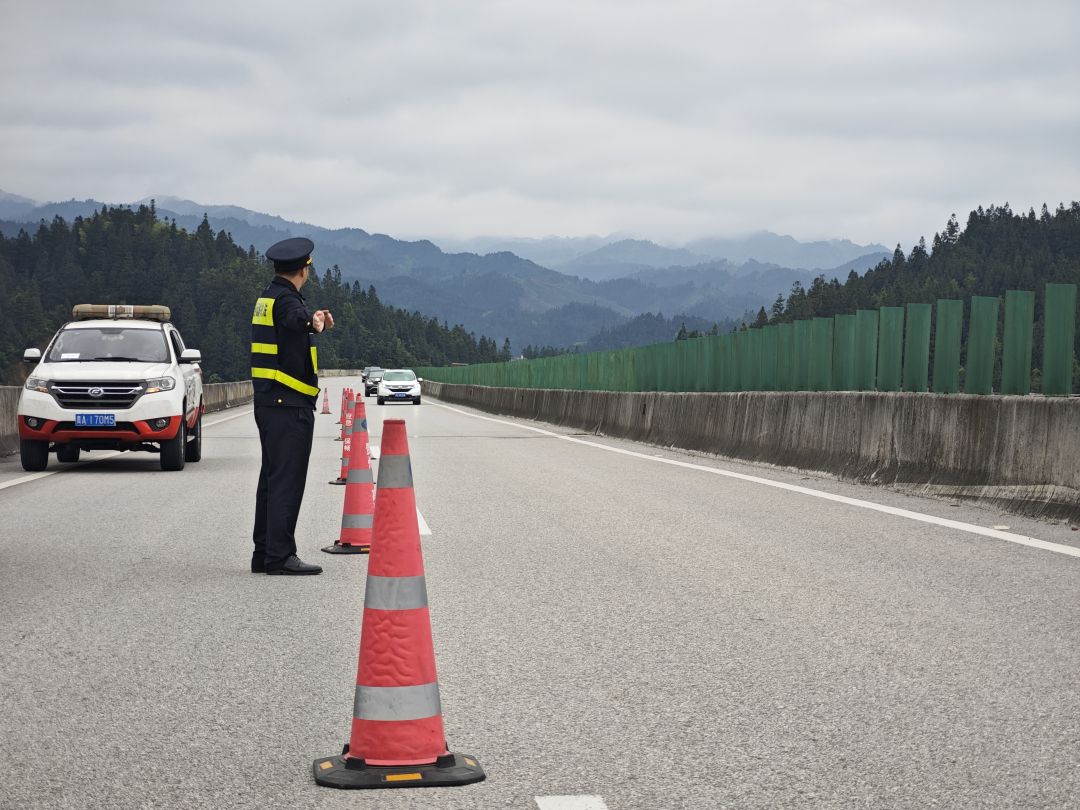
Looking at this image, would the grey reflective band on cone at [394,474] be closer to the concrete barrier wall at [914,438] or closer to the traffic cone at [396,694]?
the traffic cone at [396,694]

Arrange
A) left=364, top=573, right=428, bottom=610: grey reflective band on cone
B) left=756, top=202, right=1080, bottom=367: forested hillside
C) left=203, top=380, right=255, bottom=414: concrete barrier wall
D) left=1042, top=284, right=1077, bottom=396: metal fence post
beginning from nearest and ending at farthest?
left=364, top=573, right=428, bottom=610: grey reflective band on cone
left=1042, top=284, right=1077, bottom=396: metal fence post
left=203, top=380, right=255, bottom=414: concrete barrier wall
left=756, top=202, right=1080, bottom=367: forested hillside

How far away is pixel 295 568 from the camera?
845 centimetres

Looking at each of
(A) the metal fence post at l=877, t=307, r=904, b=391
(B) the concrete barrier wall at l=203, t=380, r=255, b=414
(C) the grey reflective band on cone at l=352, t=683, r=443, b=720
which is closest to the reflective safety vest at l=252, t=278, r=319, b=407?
(C) the grey reflective band on cone at l=352, t=683, r=443, b=720

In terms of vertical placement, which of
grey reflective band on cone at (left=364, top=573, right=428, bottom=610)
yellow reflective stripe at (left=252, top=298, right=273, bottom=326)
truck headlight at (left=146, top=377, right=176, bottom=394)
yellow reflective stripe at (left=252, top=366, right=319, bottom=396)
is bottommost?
grey reflective band on cone at (left=364, top=573, right=428, bottom=610)

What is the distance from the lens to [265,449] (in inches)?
342

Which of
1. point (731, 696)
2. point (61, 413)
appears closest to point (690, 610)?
point (731, 696)

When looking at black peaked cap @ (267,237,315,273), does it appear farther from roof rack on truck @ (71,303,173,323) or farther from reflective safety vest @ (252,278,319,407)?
roof rack on truck @ (71,303,173,323)

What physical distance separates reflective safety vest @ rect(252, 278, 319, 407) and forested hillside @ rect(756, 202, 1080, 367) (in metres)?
146

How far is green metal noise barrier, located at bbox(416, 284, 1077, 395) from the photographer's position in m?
11.8

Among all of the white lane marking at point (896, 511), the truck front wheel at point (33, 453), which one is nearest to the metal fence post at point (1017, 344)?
the white lane marking at point (896, 511)

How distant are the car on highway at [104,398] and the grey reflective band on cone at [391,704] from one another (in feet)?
41.3

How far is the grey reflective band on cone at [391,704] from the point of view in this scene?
4.21m

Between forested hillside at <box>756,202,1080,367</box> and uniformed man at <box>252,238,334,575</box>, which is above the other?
forested hillside at <box>756,202,1080,367</box>

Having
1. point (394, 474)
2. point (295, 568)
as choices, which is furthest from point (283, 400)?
point (394, 474)
